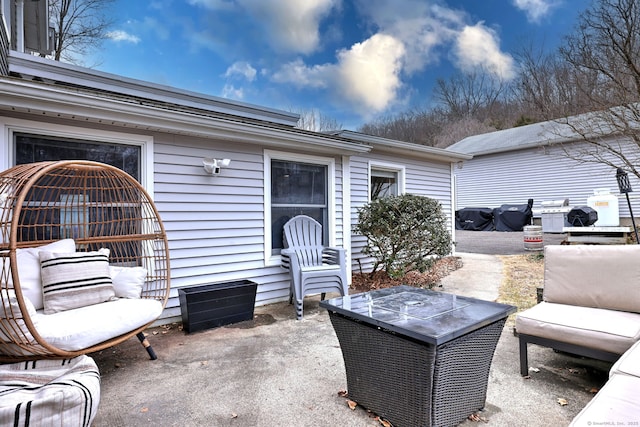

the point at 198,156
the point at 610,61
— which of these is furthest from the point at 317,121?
the point at 198,156

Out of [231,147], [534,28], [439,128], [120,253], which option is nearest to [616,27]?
[534,28]

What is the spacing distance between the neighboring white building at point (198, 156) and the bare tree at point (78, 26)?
5.33 metres

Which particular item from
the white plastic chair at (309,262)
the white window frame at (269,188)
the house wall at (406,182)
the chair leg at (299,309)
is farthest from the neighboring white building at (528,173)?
the chair leg at (299,309)

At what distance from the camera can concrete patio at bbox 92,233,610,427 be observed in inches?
75.0

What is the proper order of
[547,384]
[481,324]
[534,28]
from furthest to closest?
[534,28], [547,384], [481,324]

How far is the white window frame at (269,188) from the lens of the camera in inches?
167

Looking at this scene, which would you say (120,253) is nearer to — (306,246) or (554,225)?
(306,246)

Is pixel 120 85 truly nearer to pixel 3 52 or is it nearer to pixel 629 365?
pixel 3 52

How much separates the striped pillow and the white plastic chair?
1764 millimetres

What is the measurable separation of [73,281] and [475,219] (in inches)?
539

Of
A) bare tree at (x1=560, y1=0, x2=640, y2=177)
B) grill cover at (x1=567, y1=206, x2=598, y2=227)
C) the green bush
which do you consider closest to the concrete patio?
the green bush

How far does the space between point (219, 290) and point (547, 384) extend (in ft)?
9.27

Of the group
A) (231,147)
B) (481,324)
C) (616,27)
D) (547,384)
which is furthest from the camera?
(616,27)

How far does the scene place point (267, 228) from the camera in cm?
425
